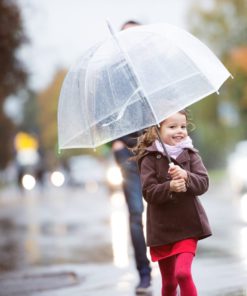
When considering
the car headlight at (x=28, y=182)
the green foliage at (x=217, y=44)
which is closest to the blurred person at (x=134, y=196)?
the car headlight at (x=28, y=182)

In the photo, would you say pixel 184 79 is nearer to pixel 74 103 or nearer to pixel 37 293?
pixel 74 103

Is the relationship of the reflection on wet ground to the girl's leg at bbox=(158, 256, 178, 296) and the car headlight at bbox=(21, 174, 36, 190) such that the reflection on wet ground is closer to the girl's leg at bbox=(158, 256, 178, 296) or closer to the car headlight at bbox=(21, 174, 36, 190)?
the girl's leg at bbox=(158, 256, 178, 296)

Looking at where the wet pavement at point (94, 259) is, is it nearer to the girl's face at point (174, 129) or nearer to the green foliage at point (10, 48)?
the girl's face at point (174, 129)

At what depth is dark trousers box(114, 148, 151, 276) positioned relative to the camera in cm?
731

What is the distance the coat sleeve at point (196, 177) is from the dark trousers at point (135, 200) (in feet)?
6.25

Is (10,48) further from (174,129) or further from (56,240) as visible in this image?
(174,129)

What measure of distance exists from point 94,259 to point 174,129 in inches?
196

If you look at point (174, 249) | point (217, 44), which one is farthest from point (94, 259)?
point (217, 44)

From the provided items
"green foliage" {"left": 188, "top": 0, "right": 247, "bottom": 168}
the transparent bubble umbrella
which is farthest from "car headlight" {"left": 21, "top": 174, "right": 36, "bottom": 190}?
the transparent bubble umbrella

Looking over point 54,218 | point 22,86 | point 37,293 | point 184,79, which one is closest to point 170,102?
point 184,79

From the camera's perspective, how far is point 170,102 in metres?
5.33

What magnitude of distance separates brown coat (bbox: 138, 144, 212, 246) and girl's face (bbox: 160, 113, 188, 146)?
8 cm

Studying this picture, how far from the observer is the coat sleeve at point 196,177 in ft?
17.0

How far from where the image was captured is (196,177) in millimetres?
5223
